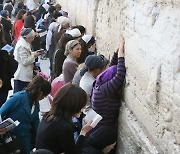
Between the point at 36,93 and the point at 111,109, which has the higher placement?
the point at 36,93

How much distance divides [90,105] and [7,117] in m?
0.98

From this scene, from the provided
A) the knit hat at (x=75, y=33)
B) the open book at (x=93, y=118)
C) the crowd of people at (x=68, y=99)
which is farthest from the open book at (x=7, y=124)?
the knit hat at (x=75, y=33)

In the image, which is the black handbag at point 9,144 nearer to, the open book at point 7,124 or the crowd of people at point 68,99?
the crowd of people at point 68,99

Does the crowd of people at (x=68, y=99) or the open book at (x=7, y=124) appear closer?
the crowd of people at (x=68, y=99)

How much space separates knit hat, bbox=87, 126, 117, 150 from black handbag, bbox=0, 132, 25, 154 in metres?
0.71

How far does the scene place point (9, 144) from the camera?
368cm

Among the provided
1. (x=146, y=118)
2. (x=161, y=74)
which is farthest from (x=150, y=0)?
(x=146, y=118)

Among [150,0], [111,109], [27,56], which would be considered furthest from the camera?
[27,56]

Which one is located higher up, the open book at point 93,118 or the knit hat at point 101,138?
the open book at point 93,118

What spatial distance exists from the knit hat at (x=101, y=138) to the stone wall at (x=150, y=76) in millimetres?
223

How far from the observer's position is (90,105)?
4328mm

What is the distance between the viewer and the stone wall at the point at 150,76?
2832mm

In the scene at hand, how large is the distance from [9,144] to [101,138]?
899 mm

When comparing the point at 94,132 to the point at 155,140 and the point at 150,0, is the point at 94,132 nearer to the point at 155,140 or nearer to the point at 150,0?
the point at 155,140
